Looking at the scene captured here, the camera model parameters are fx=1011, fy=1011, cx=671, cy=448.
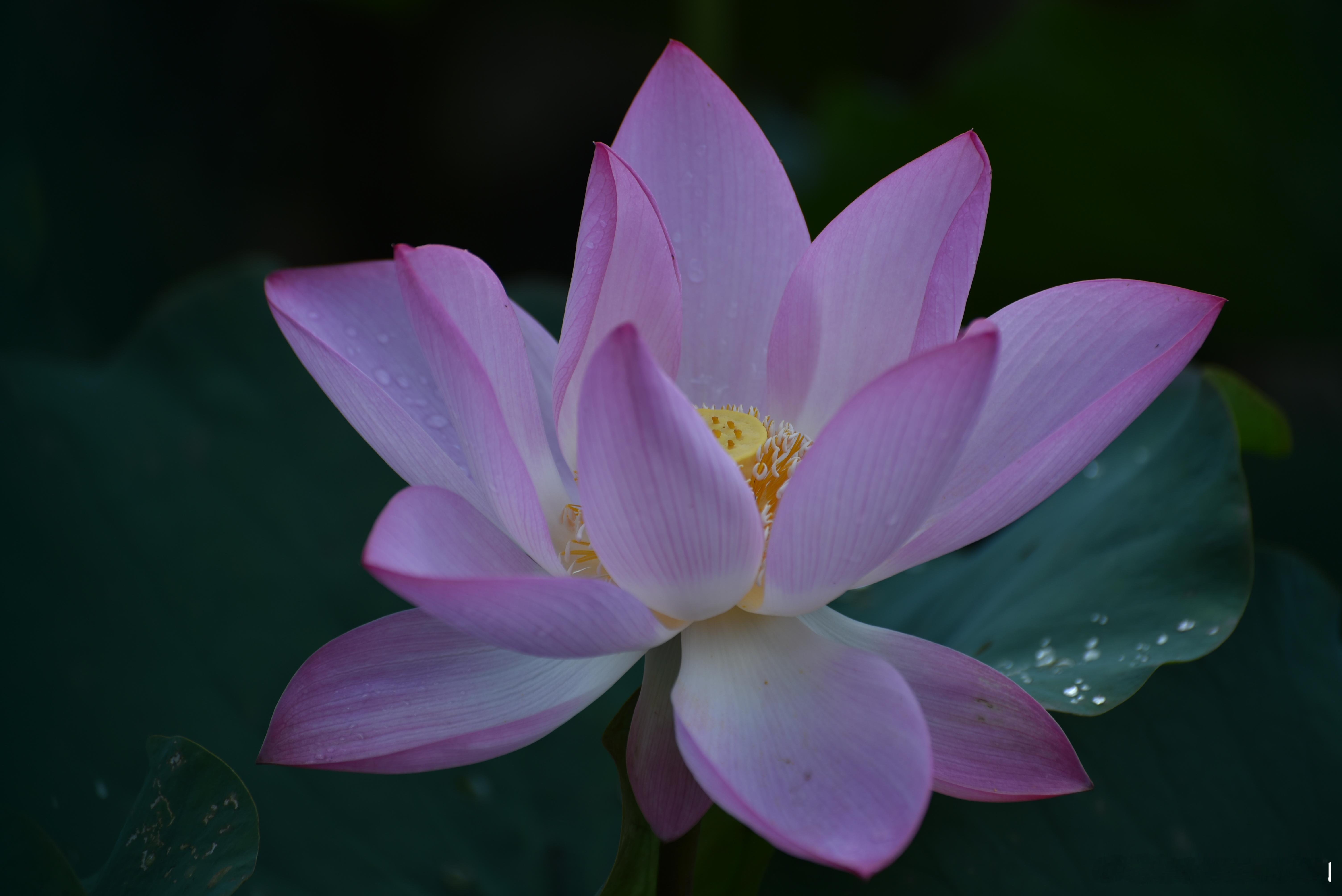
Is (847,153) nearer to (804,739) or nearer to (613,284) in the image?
(613,284)

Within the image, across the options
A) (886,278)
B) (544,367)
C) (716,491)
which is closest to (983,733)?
(716,491)

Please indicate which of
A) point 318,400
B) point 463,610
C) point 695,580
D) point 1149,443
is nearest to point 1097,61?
point 1149,443

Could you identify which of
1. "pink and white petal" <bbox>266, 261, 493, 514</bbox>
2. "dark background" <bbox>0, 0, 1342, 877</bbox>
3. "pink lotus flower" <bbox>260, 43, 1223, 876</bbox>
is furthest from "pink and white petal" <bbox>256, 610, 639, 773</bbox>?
"dark background" <bbox>0, 0, 1342, 877</bbox>

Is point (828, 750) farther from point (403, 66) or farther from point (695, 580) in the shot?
point (403, 66)

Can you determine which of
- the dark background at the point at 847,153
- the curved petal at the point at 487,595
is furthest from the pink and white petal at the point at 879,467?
the dark background at the point at 847,153

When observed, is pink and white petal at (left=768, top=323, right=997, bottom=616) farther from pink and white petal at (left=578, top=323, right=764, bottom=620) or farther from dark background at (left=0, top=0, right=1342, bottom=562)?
dark background at (left=0, top=0, right=1342, bottom=562)
